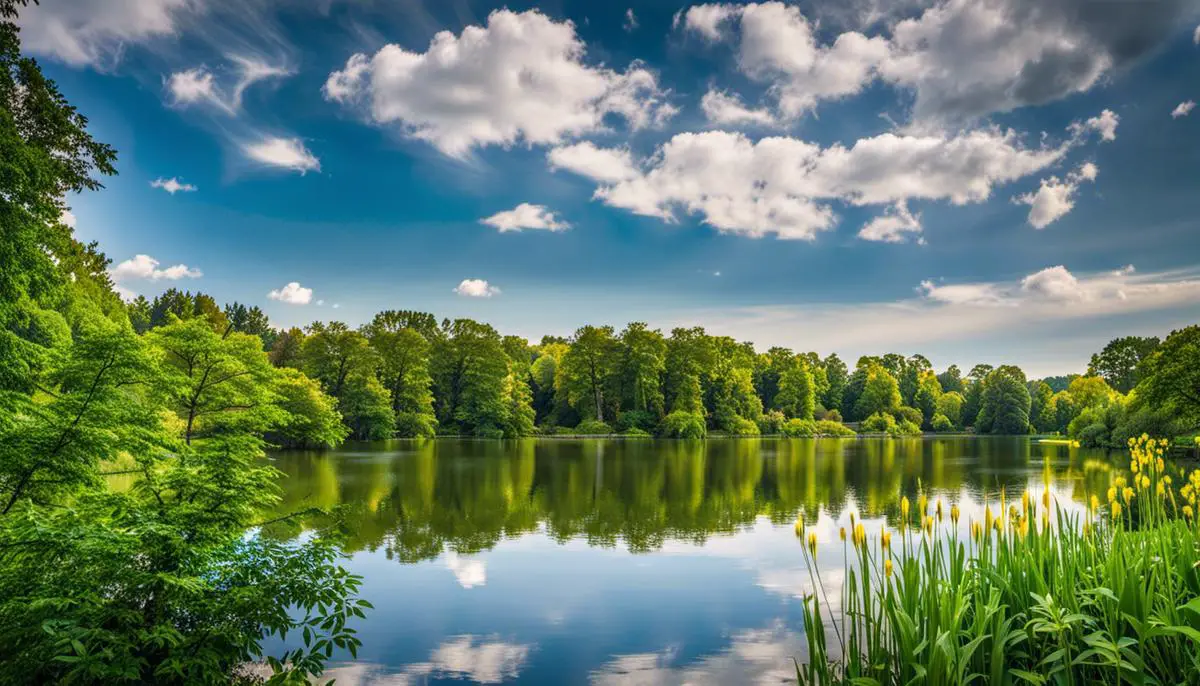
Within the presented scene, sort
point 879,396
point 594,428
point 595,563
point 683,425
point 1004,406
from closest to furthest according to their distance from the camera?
point 595,563
point 683,425
point 594,428
point 1004,406
point 879,396

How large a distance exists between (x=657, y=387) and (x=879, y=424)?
92.5ft

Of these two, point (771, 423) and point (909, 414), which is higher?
point (909, 414)

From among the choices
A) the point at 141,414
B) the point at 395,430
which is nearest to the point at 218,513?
the point at 141,414

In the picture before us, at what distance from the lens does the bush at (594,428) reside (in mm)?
59147

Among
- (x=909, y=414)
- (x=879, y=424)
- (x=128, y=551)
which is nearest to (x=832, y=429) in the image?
(x=879, y=424)

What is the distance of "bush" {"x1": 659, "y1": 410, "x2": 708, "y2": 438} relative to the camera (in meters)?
58.2

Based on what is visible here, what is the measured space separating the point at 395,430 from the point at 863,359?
212ft

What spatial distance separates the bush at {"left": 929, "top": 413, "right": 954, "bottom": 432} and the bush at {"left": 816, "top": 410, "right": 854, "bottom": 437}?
2200 centimetres

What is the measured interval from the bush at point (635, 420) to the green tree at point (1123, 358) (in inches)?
1863

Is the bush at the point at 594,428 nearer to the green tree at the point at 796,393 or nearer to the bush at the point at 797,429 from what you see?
the bush at the point at 797,429

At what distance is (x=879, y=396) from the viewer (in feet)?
261

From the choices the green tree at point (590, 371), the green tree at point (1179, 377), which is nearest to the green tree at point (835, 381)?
the green tree at point (590, 371)

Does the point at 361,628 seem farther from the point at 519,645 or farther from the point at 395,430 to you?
the point at 395,430

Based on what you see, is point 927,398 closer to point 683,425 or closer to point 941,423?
point 941,423
